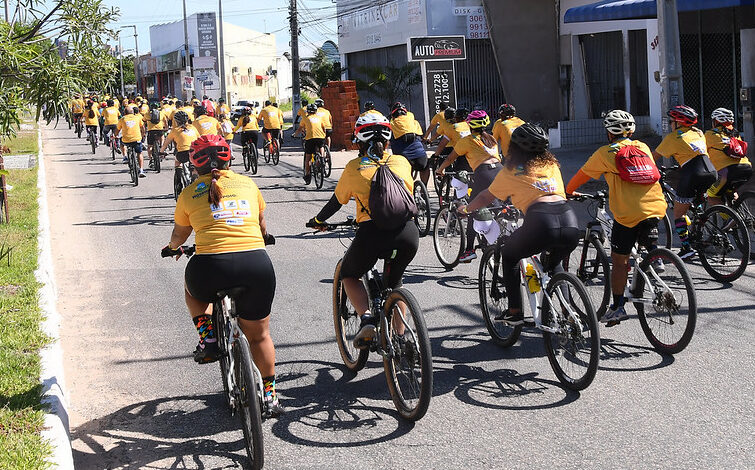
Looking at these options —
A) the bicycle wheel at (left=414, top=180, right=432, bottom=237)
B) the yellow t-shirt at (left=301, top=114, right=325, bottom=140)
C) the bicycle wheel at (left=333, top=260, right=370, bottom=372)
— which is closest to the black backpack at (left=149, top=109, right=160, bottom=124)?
the yellow t-shirt at (left=301, top=114, right=325, bottom=140)

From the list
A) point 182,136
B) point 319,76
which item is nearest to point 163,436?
point 182,136

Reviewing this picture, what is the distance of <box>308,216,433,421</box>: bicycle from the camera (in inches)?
208

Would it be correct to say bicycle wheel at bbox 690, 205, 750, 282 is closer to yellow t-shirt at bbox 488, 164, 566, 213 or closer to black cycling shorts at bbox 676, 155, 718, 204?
black cycling shorts at bbox 676, 155, 718, 204

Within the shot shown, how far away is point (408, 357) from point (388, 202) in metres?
1.01

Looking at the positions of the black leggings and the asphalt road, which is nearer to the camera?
the asphalt road

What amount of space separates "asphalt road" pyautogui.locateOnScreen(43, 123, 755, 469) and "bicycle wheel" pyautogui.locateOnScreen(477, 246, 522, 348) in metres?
0.12

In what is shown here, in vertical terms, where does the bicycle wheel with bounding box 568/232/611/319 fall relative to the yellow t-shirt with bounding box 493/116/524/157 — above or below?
below

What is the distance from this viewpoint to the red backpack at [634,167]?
6965 mm

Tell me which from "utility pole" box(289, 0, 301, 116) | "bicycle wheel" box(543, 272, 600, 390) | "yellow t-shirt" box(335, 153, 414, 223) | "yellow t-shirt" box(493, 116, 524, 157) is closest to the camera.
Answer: "bicycle wheel" box(543, 272, 600, 390)

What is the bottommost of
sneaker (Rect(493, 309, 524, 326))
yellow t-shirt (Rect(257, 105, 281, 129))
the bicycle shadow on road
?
the bicycle shadow on road

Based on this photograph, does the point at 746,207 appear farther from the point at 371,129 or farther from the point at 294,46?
the point at 294,46

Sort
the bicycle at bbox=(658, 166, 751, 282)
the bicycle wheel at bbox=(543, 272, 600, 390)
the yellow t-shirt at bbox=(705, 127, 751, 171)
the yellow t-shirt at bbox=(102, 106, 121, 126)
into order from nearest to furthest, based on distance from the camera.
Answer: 1. the bicycle wheel at bbox=(543, 272, 600, 390)
2. the bicycle at bbox=(658, 166, 751, 282)
3. the yellow t-shirt at bbox=(705, 127, 751, 171)
4. the yellow t-shirt at bbox=(102, 106, 121, 126)

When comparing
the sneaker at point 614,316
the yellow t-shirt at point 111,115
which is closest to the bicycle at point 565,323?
the sneaker at point 614,316

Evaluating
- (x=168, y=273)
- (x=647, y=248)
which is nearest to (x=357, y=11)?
(x=168, y=273)
